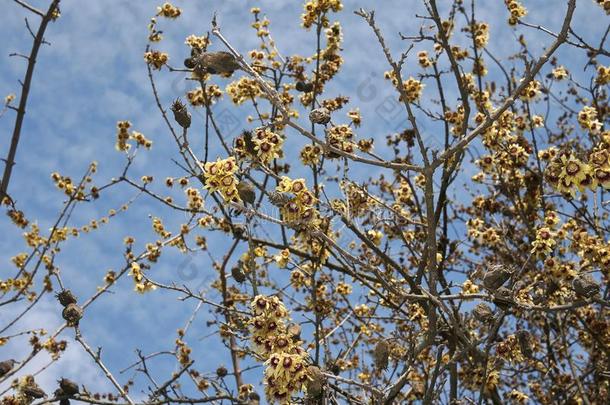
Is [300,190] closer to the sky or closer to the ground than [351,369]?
closer to the ground

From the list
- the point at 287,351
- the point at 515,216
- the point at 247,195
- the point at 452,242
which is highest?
the point at 515,216

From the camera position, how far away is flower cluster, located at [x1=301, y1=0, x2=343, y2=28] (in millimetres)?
7578

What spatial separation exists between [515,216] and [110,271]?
5.48 m

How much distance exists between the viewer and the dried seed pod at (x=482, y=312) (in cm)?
468

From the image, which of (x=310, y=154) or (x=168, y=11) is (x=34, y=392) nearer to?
(x=310, y=154)

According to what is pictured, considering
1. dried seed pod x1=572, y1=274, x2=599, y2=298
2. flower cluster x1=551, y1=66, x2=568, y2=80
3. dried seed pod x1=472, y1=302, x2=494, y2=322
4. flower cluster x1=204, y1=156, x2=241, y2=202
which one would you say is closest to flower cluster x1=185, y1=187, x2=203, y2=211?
flower cluster x1=204, y1=156, x2=241, y2=202

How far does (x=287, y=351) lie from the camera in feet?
14.5

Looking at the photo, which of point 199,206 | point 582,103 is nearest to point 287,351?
point 199,206

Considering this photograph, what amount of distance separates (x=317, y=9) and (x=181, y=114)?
3.28 m

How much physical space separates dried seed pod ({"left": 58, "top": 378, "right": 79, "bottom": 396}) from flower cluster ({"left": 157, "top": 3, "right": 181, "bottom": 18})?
481cm

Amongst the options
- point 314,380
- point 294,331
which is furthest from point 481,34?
point 314,380

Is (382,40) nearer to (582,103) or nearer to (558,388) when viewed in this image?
(558,388)

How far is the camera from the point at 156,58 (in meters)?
7.79

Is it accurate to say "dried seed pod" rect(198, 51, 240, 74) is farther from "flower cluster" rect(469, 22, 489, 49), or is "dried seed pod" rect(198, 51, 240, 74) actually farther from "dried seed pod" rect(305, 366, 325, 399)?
"flower cluster" rect(469, 22, 489, 49)
